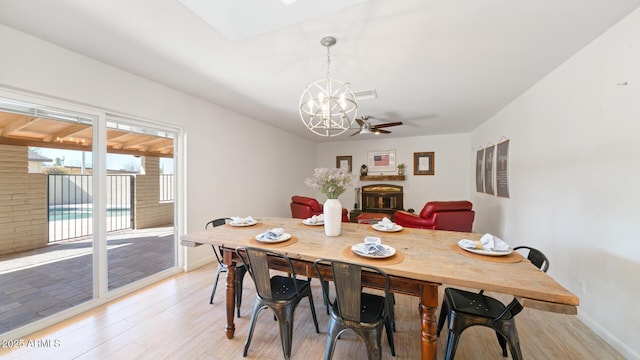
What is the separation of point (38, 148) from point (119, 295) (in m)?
1.74

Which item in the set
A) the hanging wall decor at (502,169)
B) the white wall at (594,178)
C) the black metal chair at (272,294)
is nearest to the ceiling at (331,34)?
the white wall at (594,178)

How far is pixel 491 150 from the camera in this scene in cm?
451

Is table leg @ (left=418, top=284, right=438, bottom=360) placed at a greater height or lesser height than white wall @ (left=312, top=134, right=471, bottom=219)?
lesser

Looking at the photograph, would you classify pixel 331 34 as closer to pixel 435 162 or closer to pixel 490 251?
pixel 490 251

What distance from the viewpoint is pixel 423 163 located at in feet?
22.0

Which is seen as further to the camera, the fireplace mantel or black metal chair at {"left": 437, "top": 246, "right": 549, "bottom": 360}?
the fireplace mantel

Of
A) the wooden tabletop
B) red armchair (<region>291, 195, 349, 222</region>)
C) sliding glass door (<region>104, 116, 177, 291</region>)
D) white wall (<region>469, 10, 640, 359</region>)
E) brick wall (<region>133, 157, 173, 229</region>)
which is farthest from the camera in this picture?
red armchair (<region>291, 195, 349, 222</region>)

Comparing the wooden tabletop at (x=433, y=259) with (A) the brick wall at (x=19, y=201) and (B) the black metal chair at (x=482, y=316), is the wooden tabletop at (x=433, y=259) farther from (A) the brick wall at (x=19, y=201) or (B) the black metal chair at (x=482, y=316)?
(A) the brick wall at (x=19, y=201)

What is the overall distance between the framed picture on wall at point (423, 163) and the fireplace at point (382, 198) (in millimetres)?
746

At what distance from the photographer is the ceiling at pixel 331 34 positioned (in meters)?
1.62

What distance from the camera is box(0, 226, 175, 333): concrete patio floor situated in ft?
7.20

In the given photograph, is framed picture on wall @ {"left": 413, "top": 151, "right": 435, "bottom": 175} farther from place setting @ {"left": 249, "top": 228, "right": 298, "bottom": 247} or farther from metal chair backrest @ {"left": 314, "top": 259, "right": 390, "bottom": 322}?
metal chair backrest @ {"left": 314, "top": 259, "right": 390, "bottom": 322}

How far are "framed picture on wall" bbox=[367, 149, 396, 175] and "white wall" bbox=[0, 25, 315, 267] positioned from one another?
244 cm

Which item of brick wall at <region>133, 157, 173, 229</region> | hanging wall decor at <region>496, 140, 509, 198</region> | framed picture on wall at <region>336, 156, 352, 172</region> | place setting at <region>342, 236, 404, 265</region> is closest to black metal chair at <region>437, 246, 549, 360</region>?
place setting at <region>342, 236, 404, 265</region>
